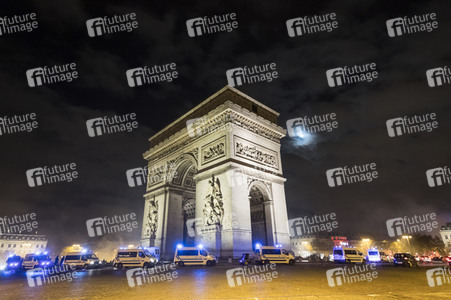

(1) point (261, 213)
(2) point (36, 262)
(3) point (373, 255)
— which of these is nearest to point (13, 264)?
(2) point (36, 262)

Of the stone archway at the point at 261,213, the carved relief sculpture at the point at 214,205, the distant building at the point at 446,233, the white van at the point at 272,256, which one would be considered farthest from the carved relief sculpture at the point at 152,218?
the distant building at the point at 446,233

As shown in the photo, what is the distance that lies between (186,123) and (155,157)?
6877mm

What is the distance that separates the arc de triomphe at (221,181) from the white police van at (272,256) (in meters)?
1.29

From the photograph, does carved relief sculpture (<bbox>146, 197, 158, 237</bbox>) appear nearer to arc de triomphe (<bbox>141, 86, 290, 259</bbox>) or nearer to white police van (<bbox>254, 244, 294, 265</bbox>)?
arc de triomphe (<bbox>141, 86, 290, 259</bbox>)

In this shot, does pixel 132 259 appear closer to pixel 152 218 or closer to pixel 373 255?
pixel 152 218

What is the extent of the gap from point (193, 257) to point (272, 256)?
5.58 meters

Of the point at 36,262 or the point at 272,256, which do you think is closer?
the point at 272,256

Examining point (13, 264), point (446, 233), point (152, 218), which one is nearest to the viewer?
point (13, 264)

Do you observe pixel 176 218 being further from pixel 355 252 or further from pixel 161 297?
pixel 161 297

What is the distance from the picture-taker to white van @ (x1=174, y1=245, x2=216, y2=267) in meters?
16.8

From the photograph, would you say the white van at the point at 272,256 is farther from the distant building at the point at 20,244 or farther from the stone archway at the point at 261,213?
the distant building at the point at 20,244

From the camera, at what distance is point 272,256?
1758cm

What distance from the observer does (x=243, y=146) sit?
21453 mm

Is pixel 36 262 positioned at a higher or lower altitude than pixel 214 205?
lower
